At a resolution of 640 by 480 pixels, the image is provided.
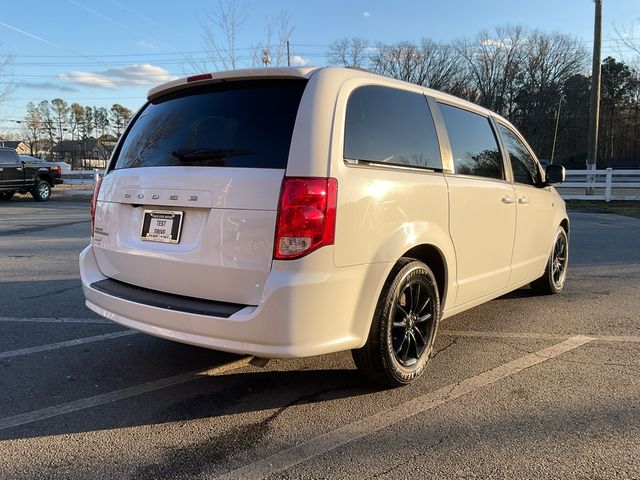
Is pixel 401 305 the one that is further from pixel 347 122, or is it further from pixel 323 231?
pixel 347 122

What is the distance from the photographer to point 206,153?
3.04 m

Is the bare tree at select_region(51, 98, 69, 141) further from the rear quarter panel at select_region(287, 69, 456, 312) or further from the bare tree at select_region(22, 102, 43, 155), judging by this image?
the rear quarter panel at select_region(287, 69, 456, 312)

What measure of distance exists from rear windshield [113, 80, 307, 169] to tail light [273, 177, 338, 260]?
0.18 metres

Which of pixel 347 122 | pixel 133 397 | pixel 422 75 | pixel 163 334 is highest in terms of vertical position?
pixel 422 75

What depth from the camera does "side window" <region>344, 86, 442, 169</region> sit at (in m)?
3.03

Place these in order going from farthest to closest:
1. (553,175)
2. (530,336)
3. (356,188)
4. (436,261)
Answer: (553,175)
(530,336)
(436,261)
(356,188)

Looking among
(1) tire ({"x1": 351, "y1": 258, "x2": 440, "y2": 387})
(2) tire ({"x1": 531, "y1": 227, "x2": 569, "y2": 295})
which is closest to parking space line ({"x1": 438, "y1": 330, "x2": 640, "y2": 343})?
(1) tire ({"x1": 351, "y1": 258, "x2": 440, "y2": 387})

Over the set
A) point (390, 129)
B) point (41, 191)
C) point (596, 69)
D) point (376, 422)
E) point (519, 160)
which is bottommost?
point (376, 422)

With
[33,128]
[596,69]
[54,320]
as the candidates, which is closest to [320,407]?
[54,320]

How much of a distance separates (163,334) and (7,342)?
80.1 inches

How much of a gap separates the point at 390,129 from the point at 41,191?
2007cm

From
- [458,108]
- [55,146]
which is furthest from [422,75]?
[55,146]

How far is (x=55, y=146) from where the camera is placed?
101 meters

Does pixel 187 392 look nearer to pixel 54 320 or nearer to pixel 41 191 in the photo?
pixel 54 320
